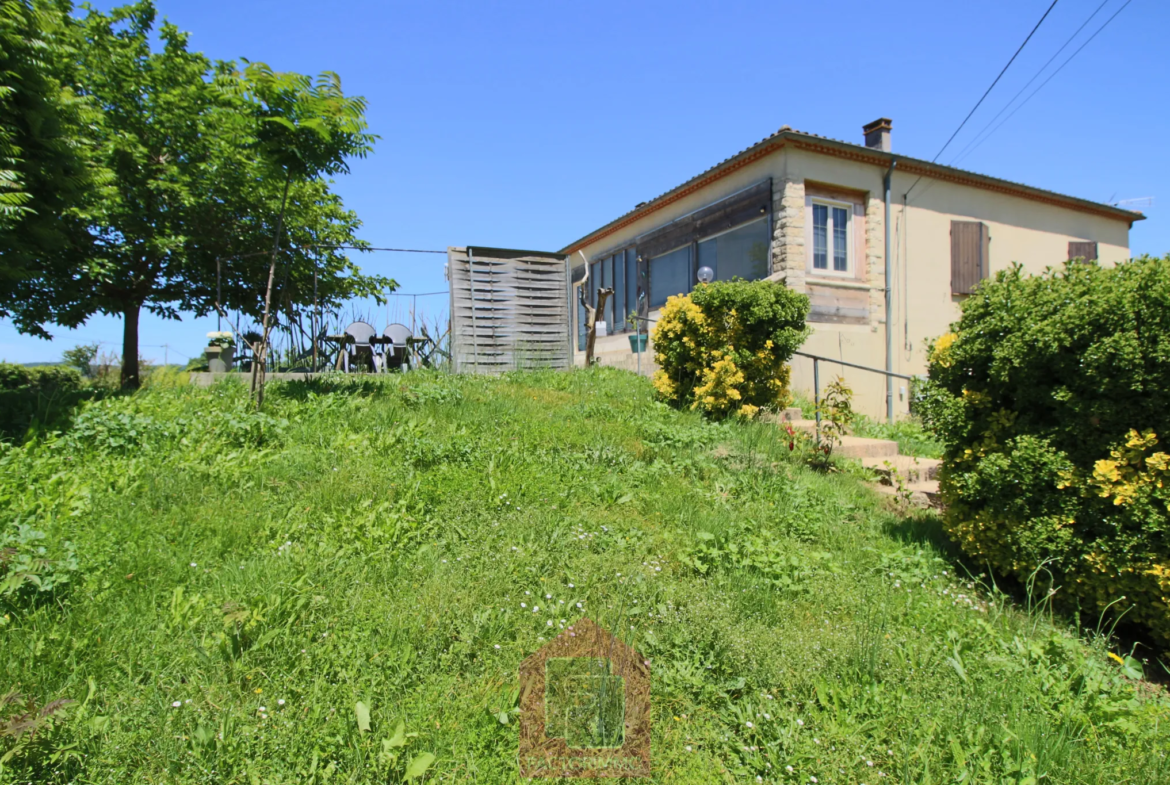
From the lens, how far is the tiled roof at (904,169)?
33.6ft

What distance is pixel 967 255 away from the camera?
1244cm

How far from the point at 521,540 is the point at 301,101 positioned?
16.9 ft

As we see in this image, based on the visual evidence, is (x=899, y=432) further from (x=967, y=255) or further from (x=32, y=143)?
(x=32, y=143)

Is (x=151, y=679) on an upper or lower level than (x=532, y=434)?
lower

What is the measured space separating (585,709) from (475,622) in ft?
2.52

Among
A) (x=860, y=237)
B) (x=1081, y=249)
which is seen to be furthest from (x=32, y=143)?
(x=1081, y=249)

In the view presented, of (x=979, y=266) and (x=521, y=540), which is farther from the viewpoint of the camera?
(x=979, y=266)

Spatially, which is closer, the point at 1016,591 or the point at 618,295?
the point at 1016,591

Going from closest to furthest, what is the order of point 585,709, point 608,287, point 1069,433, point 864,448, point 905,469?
point 585,709
point 1069,433
point 905,469
point 864,448
point 608,287

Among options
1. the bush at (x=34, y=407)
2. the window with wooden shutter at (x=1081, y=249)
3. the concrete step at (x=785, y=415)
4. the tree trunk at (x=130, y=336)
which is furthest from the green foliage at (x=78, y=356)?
the window with wooden shutter at (x=1081, y=249)

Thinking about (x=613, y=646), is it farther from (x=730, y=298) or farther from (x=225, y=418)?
(x=730, y=298)

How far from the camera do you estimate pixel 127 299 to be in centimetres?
985

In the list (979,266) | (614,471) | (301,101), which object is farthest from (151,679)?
(979,266)

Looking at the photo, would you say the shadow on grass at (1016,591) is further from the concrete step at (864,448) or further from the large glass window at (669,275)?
the large glass window at (669,275)
